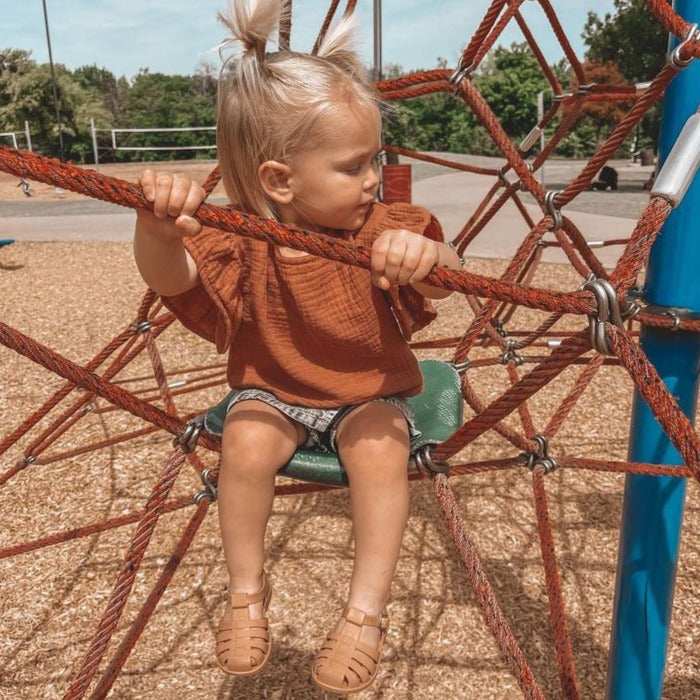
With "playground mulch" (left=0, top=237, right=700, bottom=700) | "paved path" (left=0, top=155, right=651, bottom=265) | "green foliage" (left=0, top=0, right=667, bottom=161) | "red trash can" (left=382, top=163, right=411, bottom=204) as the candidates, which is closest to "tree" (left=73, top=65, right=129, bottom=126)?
"green foliage" (left=0, top=0, right=667, bottom=161)

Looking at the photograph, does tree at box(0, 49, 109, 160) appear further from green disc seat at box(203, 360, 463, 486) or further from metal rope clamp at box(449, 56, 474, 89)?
green disc seat at box(203, 360, 463, 486)

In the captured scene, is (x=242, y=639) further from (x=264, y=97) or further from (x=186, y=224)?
(x=264, y=97)

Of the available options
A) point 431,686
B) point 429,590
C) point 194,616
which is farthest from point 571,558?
point 194,616

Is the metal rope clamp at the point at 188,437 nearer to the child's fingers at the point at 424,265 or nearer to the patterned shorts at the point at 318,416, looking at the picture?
the patterned shorts at the point at 318,416

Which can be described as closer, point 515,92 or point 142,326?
point 142,326

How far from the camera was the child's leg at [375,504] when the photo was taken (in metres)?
0.83

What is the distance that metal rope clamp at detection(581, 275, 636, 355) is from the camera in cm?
66

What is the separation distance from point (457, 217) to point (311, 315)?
21.1 feet

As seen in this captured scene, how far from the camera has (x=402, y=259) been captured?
673 millimetres

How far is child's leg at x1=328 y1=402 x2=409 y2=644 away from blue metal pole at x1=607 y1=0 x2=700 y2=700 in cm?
32

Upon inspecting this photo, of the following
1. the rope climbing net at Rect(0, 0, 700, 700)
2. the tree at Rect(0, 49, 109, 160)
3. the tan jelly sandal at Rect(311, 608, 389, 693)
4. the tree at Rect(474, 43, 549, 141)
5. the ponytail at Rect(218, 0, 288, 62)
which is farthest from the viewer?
the tree at Rect(474, 43, 549, 141)

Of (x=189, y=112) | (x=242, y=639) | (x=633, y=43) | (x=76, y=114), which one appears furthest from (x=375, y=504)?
(x=189, y=112)

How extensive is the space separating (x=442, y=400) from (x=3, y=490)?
1359mm

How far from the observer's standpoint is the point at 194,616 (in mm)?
1482
